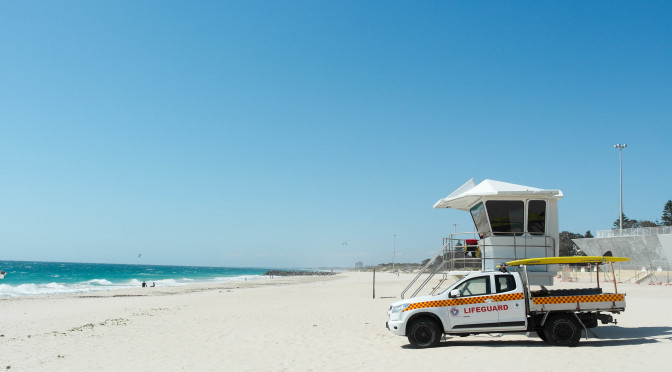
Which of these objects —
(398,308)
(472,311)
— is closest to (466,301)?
(472,311)

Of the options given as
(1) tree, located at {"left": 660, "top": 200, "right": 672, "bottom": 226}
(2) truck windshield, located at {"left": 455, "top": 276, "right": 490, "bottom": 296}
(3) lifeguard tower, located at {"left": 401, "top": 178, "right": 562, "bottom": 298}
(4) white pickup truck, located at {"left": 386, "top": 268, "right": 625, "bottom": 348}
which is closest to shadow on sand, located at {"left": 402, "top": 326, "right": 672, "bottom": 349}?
(4) white pickup truck, located at {"left": 386, "top": 268, "right": 625, "bottom": 348}

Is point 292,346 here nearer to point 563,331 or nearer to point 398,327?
point 398,327

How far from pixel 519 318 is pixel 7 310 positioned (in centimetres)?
2777

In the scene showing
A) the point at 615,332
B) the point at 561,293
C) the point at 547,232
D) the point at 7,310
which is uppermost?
the point at 547,232

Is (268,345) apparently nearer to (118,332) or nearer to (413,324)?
(413,324)

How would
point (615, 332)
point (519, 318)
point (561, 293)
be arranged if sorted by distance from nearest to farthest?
point (519, 318) → point (561, 293) → point (615, 332)

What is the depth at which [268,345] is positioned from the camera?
1361 cm

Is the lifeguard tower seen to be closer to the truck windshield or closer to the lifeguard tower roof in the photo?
the lifeguard tower roof

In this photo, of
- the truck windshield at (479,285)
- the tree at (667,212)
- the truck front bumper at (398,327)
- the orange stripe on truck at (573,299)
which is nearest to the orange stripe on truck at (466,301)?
the truck windshield at (479,285)

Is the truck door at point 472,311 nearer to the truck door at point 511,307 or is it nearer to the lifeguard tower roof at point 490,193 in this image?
the truck door at point 511,307

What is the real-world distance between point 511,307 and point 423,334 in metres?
2.25

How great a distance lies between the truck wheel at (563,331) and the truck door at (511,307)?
0.73 meters

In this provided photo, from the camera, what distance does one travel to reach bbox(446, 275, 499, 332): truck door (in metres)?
12.1

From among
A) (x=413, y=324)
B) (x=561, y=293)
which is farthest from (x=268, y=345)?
(x=561, y=293)
